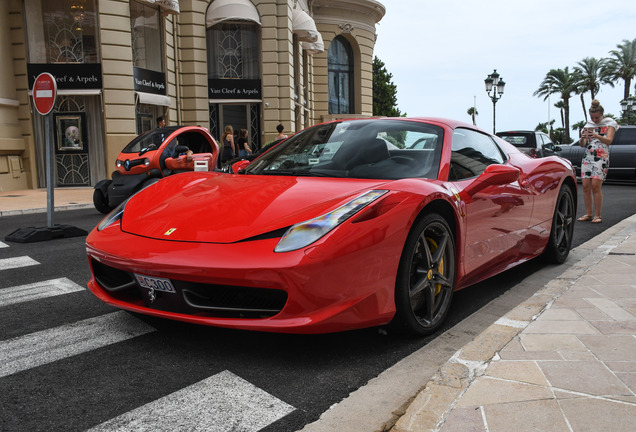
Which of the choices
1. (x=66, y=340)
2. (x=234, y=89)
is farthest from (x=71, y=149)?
(x=66, y=340)

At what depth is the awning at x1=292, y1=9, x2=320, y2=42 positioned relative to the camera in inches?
974

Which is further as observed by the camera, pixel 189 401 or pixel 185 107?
pixel 185 107

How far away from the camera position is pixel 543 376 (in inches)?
96.9

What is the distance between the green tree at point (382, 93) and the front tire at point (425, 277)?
56.0m

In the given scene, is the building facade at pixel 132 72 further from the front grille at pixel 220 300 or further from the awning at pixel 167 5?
the front grille at pixel 220 300

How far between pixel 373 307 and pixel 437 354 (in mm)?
463

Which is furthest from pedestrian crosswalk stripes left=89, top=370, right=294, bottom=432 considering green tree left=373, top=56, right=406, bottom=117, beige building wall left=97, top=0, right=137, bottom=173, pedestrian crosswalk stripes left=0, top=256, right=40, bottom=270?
green tree left=373, top=56, right=406, bottom=117

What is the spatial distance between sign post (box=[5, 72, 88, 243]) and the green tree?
5214cm

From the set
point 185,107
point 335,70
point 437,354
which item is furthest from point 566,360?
point 335,70

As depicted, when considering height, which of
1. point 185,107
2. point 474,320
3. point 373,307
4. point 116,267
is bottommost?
point 474,320

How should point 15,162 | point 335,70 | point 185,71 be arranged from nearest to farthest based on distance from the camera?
point 15,162
point 185,71
point 335,70

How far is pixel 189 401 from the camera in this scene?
7.89 feet

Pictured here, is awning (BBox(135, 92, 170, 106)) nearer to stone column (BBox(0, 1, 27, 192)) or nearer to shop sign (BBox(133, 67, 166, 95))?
shop sign (BBox(133, 67, 166, 95))

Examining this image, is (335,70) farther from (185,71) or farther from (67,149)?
(67,149)
